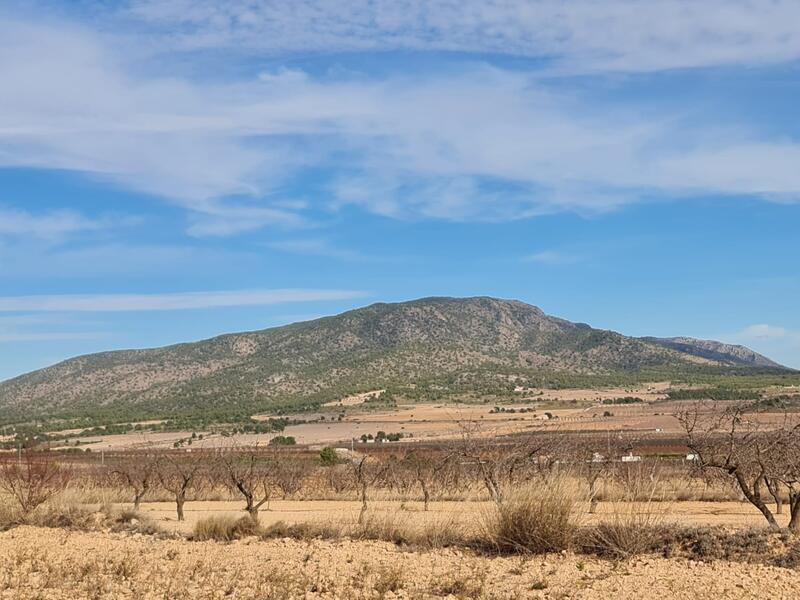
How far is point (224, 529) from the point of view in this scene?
51.3 feet

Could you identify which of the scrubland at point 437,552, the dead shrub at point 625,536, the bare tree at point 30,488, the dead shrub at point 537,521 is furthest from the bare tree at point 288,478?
the dead shrub at point 625,536

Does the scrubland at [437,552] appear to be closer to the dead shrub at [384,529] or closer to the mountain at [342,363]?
the dead shrub at [384,529]

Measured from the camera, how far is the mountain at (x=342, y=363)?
11438 centimetres

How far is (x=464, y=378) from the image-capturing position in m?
116

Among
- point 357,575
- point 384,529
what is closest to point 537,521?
point 357,575

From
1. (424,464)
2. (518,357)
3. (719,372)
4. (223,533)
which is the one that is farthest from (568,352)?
(223,533)

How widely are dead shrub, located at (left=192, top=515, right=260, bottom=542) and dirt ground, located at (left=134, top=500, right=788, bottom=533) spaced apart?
147 centimetres

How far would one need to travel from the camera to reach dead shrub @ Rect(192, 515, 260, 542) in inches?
612

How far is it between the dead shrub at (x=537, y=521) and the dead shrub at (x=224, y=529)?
5.36 metres

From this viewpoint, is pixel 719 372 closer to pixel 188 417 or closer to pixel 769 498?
pixel 188 417

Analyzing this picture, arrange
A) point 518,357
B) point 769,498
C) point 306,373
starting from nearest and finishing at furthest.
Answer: point 769,498, point 306,373, point 518,357

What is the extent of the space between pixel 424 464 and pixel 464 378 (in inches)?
3252

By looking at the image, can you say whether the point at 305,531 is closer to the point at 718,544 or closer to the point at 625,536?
the point at 625,536

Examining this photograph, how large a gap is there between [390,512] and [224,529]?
10.5 feet
